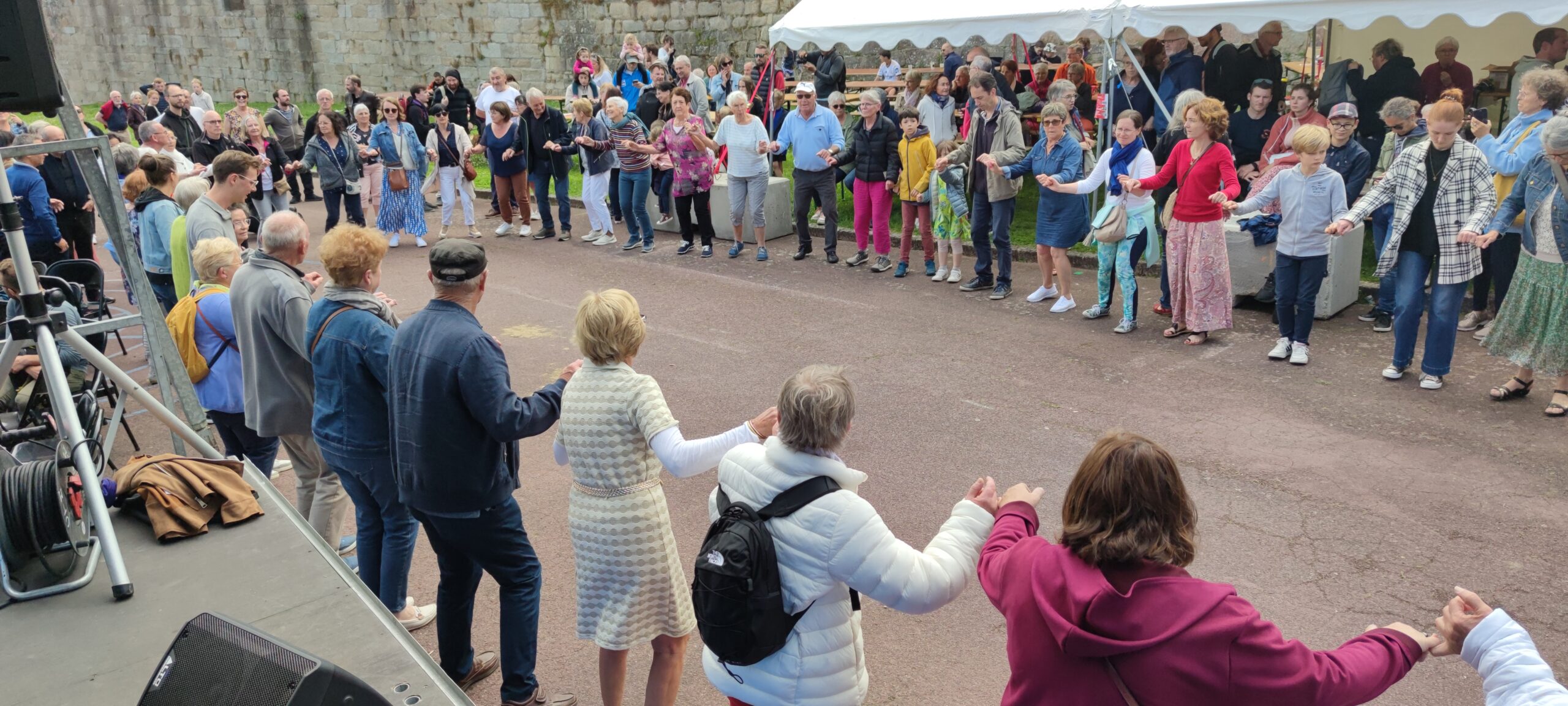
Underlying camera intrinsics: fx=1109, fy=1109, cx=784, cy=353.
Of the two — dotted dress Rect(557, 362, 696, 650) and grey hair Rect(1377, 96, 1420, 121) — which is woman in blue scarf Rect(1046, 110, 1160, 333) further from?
dotted dress Rect(557, 362, 696, 650)

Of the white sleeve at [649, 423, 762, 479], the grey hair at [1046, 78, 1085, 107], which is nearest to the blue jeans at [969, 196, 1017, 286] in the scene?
the grey hair at [1046, 78, 1085, 107]

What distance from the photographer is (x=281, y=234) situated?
14.9 ft

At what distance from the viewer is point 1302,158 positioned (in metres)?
7.17

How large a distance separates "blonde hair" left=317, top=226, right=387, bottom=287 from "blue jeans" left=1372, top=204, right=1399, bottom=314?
692 cm

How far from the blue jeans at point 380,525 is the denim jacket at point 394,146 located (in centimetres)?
936

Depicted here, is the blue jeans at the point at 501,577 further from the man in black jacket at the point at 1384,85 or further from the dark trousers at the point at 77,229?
the man in black jacket at the point at 1384,85

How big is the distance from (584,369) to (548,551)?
204cm

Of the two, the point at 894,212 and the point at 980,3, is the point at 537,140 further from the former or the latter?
the point at 980,3

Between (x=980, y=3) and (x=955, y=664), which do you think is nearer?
(x=955, y=664)

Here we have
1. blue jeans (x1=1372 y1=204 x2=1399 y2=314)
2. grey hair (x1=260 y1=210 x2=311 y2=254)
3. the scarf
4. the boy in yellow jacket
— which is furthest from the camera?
the boy in yellow jacket

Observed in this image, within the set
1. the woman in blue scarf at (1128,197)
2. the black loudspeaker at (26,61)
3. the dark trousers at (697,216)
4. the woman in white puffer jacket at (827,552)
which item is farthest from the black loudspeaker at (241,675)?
the dark trousers at (697,216)

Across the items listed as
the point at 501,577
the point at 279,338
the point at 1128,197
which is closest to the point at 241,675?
the point at 501,577

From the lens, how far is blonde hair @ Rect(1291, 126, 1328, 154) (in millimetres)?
7062

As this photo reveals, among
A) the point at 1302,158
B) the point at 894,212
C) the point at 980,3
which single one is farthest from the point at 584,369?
the point at 894,212
